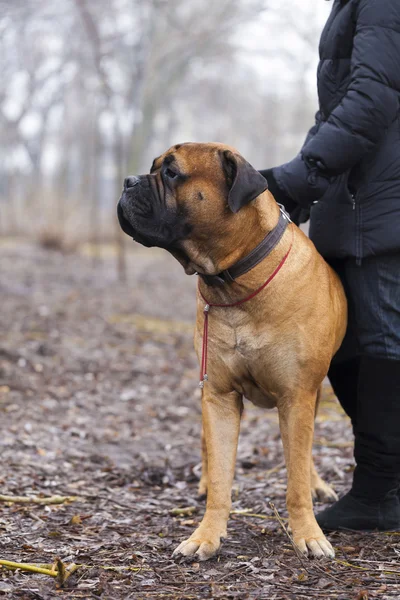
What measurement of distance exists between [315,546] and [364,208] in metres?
1.52

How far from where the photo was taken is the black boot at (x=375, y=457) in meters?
3.48

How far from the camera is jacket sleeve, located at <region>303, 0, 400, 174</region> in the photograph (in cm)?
324

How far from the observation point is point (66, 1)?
15.2 m

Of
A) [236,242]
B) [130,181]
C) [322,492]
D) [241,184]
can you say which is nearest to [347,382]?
[322,492]

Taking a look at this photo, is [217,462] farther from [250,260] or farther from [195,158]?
[195,158]

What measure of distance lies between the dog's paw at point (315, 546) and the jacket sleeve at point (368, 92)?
163 cm

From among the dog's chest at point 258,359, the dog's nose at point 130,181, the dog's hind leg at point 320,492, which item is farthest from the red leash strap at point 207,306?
the dog's hind leg at point 320,492

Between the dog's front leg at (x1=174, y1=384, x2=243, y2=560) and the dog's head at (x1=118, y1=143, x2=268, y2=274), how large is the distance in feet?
2.40

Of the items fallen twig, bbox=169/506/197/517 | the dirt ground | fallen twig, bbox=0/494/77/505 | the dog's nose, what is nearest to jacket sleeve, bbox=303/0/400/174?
the dog's nose

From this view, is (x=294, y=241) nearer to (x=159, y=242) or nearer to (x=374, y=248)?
(x=374, y=248)

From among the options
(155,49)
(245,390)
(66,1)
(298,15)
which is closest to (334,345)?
(245,390)

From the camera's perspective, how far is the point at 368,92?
3236 mm

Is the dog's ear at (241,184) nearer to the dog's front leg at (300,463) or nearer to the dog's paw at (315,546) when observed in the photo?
the dog's front leg at (300,463)

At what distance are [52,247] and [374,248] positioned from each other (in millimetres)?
14638
